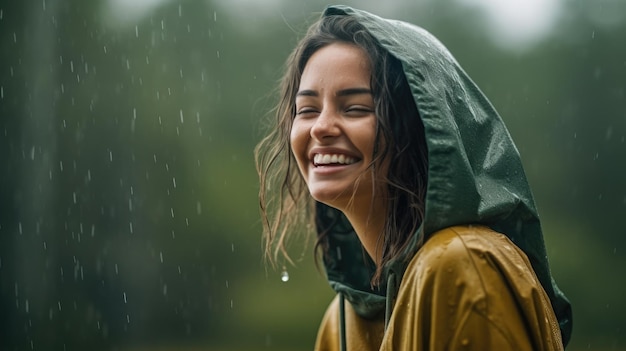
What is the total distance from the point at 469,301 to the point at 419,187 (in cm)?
36

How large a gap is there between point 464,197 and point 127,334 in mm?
5712

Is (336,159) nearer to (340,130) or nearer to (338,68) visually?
(340,130)

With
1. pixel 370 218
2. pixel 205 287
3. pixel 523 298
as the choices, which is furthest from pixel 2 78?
pixel 523 298

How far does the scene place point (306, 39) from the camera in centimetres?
186

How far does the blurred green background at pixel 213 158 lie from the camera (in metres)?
6.17

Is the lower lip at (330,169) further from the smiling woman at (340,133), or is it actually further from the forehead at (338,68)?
the forehead at (338,68)

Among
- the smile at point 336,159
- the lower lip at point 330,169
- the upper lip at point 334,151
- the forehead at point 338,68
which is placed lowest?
the lower lip at point 330,169

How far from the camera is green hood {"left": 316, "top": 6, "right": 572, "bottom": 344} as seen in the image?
4.99 ft

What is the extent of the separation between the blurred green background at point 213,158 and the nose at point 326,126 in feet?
14.1

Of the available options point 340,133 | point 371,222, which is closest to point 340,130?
point 340,133

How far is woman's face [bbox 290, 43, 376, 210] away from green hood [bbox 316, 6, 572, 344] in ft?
0.33

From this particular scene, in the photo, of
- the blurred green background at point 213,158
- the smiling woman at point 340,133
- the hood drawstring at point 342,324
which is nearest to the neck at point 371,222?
the smiling woman at point 340,133

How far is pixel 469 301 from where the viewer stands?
140 centimetres

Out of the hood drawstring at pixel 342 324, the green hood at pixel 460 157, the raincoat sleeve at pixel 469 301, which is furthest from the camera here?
the hood drawstring at pixel 342 324
